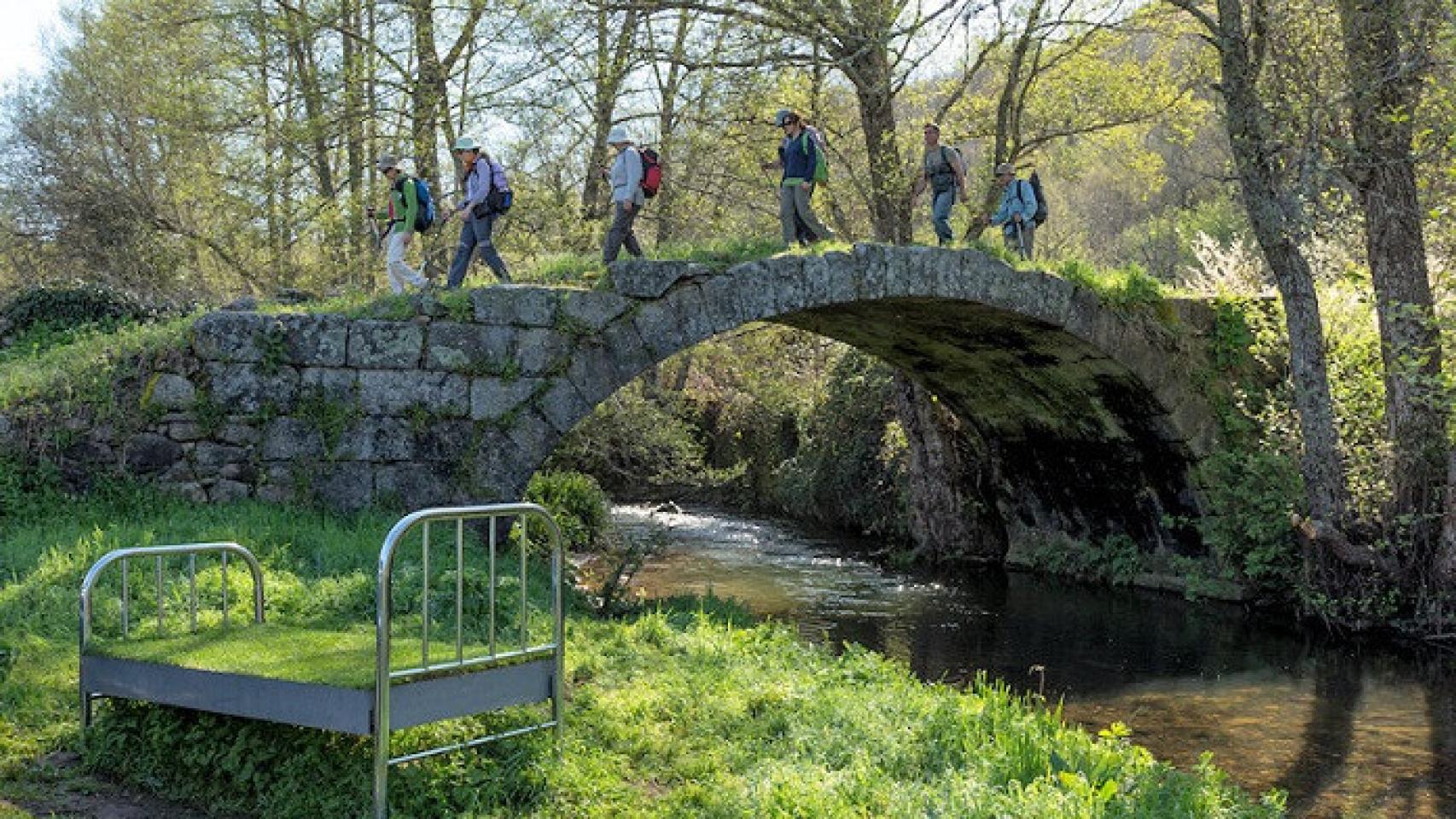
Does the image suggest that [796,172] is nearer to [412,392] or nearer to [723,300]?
[723,300]

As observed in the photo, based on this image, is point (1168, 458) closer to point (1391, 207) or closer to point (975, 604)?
point (975, 604)

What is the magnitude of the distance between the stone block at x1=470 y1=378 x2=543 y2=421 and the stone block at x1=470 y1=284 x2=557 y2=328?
0.41 m

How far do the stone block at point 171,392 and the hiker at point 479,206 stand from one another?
1979 mm

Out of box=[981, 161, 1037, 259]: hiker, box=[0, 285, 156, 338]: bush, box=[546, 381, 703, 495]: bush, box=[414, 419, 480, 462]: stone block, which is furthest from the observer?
box=[546, 381, 703, 495]: bush

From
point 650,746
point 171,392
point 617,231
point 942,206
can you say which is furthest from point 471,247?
point 650,746

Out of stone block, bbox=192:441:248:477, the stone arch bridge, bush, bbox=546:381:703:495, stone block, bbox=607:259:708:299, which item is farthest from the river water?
stone block, bbox=192:441:248:477

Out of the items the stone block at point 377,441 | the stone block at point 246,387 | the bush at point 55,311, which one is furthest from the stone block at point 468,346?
the bush at point 55,311

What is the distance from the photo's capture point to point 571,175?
1792cm

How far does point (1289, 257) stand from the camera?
11.6 meters

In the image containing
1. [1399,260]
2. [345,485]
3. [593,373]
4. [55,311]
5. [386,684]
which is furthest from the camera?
[55,311]

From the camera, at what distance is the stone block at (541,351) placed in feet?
31.7

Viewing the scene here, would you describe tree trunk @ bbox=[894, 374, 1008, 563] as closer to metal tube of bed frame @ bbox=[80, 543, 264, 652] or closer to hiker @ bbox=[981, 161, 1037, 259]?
hiker @ bbox=[981, 161, 1037, 259]

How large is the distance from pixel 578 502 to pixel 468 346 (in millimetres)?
5932

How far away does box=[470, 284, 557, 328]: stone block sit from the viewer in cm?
961
